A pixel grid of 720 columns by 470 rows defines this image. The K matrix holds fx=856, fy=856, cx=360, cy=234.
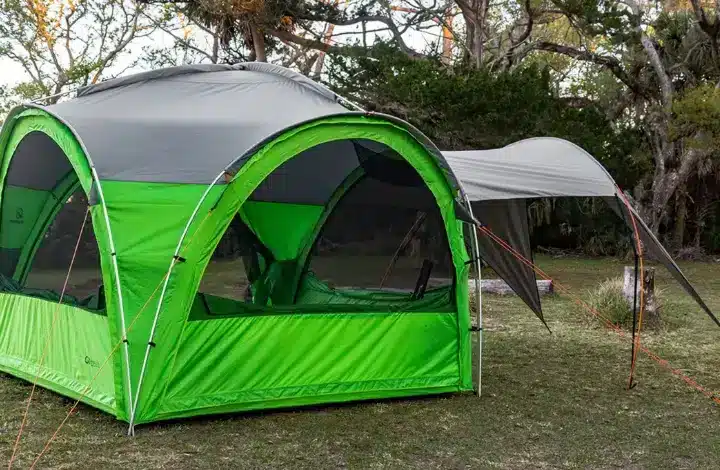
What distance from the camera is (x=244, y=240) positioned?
6449 mm

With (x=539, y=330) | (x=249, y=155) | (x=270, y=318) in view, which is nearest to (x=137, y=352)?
(x=270, y=318)

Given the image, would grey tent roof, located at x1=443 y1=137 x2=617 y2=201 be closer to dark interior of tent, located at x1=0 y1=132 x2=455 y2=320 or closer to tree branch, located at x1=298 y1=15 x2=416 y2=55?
dark interior of tent, located at x1=0 y1=132 x2=455 y2=320

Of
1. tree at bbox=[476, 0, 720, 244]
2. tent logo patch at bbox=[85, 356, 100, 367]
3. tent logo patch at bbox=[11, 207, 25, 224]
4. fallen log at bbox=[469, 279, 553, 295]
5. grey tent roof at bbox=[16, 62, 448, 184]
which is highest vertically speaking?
tree at bbox=[476, 0, 720, 244]

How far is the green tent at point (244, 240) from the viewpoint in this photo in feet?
14.8

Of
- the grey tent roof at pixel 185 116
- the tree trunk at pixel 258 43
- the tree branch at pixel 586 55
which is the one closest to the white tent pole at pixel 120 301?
the grey tent roof at pixel 185 116

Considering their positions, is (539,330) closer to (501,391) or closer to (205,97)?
(501,391)

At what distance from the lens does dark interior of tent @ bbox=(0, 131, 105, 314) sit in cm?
577

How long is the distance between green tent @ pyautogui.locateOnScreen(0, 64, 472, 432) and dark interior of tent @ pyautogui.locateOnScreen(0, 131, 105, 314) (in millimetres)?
13

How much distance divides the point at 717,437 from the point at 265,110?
10.4 ft

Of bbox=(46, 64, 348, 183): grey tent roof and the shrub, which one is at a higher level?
bbox=(46, 64, 348, 183): grey tent roof

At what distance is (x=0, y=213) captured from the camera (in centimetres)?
593

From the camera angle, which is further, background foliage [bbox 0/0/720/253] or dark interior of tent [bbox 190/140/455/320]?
background foliage [bbox 0/0/720/253]

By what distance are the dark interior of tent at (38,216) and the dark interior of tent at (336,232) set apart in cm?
110

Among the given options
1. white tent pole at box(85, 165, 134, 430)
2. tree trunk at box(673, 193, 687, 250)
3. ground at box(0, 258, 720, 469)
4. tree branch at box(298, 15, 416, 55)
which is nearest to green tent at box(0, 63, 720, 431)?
white tent pole at box(85, 165, 134, 430)
